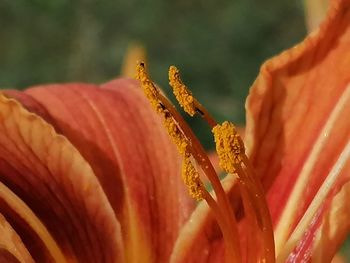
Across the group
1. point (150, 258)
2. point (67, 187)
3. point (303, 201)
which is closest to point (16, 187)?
point (67, 187)

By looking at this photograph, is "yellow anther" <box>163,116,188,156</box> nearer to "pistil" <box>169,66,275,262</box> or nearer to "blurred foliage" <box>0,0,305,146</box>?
"pistil" <box>169,66,275,262</box>

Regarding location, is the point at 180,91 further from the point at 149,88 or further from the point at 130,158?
the point at 130,158

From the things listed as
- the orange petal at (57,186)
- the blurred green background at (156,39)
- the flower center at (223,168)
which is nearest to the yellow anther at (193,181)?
the flower center at (223,168)

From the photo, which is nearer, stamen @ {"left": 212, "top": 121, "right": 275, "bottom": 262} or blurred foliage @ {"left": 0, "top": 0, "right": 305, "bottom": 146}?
stamen @ {"left": 212, "top": 121, "right": 275, "bottom": 262}

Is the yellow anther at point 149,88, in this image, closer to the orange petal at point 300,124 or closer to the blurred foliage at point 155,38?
the orange petal at point 300,124

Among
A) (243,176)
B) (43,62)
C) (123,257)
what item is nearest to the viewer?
(243,176)

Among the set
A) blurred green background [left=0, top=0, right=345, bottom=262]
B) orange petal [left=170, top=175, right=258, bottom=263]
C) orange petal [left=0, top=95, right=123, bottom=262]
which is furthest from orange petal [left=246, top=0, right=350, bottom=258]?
blurred green background [left=0, top=0, right=345, bottom=262]

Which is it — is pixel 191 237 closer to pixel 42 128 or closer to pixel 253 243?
pixel 253 243
